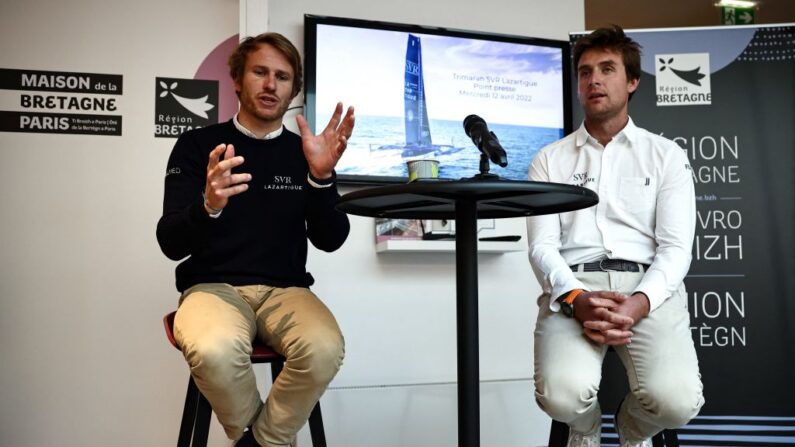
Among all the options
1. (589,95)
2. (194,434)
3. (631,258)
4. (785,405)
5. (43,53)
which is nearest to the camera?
(194,434)

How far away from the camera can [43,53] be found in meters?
3.03

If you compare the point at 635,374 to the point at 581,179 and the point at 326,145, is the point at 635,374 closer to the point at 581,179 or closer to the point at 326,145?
the point at 581,179

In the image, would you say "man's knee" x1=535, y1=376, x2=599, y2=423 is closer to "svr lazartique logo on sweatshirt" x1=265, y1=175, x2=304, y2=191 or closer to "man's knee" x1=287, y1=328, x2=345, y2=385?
"man's knee" x1=287, y1=328, x2=345, y2=385

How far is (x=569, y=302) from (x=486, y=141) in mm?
619

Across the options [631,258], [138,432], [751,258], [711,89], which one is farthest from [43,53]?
[751,258]

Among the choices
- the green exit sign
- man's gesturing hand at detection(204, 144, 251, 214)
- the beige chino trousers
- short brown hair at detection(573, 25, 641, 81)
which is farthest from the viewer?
the green exit sign

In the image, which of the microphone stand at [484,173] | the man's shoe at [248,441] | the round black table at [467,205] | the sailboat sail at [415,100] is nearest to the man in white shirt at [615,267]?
the round black table at [467,205]

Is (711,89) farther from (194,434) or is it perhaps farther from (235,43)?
(194,434)

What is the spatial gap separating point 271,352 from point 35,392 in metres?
1.56

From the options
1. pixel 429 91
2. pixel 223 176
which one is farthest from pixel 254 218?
pixel 429 91

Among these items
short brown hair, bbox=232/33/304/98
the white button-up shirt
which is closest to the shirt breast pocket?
the white button-up shirt

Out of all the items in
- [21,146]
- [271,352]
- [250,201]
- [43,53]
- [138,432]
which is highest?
[43,53]

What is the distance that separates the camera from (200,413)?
1.84 m

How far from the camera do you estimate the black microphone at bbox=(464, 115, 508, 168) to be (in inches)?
59.1
